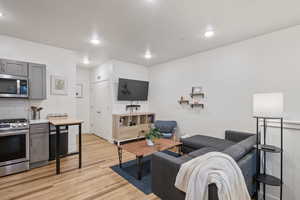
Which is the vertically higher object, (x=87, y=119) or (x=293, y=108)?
(x=293, y=108)

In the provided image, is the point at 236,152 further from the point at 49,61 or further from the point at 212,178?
the point at 49,61

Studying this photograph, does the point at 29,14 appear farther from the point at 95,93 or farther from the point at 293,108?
the point at 293,108

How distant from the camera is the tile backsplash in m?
3.02

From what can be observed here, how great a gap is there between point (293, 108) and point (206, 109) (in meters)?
1.73

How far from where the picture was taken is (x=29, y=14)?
230 centimetres

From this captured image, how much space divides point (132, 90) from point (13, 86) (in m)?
3.09

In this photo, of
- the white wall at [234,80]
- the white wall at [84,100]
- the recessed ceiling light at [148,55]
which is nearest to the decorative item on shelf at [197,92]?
the white wall at [234,80]

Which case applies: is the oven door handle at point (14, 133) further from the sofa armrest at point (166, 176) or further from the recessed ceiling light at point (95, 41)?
the sofa armrest at point (166, 176)

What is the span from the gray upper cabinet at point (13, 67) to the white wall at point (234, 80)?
3.85 meters

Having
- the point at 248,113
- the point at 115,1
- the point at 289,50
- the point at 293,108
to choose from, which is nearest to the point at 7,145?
the point at 115,1

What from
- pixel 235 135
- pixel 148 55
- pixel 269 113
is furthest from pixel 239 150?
pixel 148 55

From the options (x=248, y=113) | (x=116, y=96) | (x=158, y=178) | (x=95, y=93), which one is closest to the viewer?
(x=158, y=178)

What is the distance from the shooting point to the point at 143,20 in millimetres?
2469

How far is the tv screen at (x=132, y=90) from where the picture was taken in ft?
16.0
